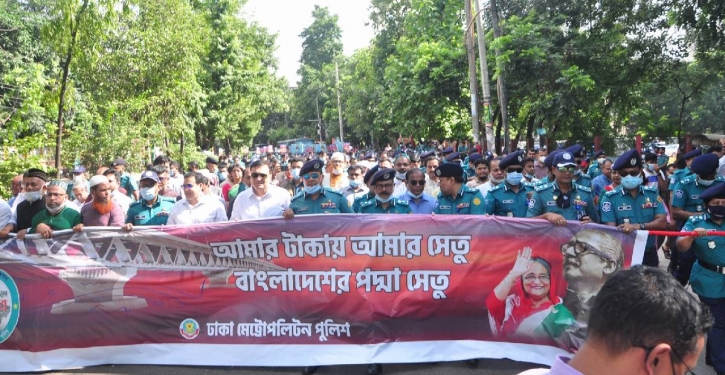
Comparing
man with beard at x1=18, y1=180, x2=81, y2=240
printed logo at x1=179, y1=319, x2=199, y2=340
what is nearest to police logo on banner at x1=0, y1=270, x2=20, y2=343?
man with beard at x1=18, y1=180, x2=81, y2=240

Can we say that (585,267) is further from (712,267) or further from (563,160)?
(563,160)

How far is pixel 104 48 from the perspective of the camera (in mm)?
16547

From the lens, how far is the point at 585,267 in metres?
5.08

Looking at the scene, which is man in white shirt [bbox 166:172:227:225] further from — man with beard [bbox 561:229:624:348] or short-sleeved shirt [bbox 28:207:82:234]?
man with beard [bbox 561:229:624:348]

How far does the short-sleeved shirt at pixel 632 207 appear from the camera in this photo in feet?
20.3

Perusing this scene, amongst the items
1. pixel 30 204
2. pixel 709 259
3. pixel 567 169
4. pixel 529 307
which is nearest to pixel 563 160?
pixel 567 169

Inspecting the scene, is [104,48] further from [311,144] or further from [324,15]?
[324,15]

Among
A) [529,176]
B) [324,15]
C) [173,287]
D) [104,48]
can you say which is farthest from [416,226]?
[324,15]

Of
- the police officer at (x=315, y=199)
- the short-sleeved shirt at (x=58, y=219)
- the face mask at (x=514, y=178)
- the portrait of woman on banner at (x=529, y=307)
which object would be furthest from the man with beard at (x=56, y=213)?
the face mask at (x=514, y=178)

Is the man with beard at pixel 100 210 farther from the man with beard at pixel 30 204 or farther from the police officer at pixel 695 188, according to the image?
the police officer at pixel 695 188

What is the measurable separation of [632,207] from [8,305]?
585cm

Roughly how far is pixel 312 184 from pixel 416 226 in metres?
1.71

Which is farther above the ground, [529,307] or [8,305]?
[8,305]

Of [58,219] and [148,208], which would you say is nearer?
[58,219]
